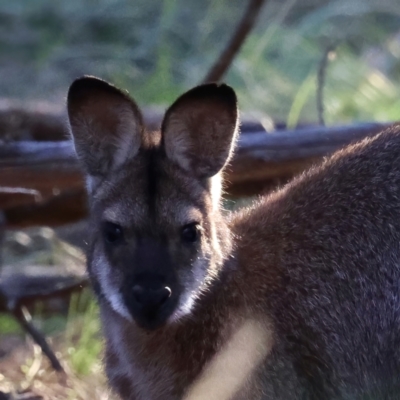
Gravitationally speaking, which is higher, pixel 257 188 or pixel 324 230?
pixel 324 230

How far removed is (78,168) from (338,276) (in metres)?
1.83

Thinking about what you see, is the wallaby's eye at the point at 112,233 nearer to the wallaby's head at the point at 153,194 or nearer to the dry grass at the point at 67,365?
the wallaby's head at the point at 153,194

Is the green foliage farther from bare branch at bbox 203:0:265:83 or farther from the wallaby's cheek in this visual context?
the wallaby's cheek

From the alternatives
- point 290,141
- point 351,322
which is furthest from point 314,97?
point 351,322

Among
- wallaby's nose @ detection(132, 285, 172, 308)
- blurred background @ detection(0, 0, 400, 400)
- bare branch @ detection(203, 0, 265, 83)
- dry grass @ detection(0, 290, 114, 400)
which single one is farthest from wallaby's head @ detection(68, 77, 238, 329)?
bare branch @ detection(203, 0, 265, 83)

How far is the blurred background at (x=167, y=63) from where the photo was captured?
6645 millimetres

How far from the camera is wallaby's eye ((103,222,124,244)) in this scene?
3934 mm

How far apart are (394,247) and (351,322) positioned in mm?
420

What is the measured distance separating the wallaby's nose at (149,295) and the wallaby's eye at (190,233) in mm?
282

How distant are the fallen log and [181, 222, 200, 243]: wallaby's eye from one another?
1606 mm

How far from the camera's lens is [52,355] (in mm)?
5402

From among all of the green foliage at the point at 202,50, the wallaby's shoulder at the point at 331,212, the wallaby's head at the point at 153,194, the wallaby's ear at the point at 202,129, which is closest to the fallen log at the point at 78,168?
the wallaby's shoulder at the point at 331,212

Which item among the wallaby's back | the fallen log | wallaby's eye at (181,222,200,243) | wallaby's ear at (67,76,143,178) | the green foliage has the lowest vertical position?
the green foliage

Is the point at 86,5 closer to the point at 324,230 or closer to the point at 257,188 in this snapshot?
the point at 257,188
